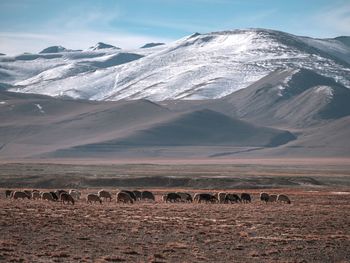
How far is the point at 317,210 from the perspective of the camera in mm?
37188

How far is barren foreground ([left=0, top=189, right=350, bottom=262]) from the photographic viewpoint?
20.6m

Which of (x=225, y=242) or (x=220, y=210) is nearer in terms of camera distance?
(x=225, y=242)

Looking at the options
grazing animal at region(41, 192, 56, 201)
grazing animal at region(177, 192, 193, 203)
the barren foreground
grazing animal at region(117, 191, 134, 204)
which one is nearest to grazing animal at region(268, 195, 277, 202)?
grazing animal at region(177, 192, 193, 203)

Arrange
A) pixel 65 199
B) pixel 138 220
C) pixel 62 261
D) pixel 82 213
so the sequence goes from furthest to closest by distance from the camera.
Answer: pixel 65 199 < pixel 82 213 < pixel 138 220 < pixel 62 261

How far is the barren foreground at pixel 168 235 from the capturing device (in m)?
20.6

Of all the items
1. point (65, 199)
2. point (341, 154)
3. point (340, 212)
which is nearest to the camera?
point (340, 212)

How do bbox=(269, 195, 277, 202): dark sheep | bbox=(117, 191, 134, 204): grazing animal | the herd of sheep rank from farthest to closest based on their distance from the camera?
bbox=(269, 195, 277, 202): dark sheep
bbox=(117, 191, 134, 204): grazing animal
the herd of sheep

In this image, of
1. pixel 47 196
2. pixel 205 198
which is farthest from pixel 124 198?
pixel 205 198

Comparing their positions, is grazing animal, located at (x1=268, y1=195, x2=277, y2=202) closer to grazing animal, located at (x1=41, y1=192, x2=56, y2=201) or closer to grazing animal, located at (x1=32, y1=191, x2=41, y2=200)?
grazing animal, located at (x1=41, y1=192, x2=56, y2=201)

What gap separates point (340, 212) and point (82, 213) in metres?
12.6

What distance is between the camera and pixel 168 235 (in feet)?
82.0

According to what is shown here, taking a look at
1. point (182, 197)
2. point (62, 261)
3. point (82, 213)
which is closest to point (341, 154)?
point (182, 197)

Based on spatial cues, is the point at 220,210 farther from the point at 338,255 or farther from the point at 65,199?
the point at 338,255

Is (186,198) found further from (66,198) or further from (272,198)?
(66,198)
